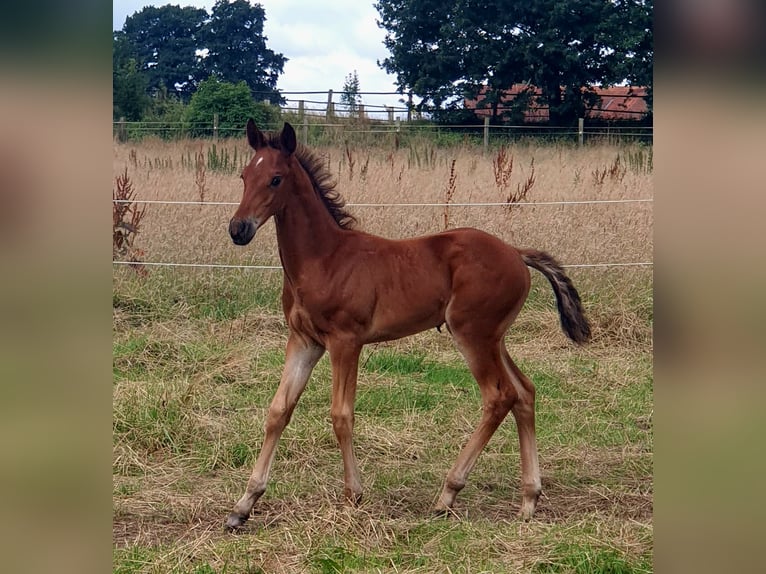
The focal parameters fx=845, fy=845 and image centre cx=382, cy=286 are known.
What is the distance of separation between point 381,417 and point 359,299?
1.70m

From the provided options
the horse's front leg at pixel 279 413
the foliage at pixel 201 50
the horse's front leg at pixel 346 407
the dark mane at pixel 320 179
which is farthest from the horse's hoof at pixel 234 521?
the foliage at pixel 201 50

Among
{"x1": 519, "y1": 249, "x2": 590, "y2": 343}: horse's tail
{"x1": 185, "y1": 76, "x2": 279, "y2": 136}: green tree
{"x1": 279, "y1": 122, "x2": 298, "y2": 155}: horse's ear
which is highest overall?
{"x1": 185, "y1": 76, "x2": 279, "y2": 136}: green tree

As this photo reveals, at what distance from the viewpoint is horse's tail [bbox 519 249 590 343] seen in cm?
445

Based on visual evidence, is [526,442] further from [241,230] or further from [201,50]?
[201,50]

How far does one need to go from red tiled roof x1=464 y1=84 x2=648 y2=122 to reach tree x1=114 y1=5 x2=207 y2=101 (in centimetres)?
640

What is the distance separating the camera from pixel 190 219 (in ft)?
29.6

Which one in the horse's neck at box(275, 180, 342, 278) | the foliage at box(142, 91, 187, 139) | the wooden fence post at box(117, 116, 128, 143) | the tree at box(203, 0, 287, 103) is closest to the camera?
the horse's neck at box(275, 180, 342, 278)

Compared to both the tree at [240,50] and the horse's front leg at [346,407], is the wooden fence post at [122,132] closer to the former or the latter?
the tree at [240,50]

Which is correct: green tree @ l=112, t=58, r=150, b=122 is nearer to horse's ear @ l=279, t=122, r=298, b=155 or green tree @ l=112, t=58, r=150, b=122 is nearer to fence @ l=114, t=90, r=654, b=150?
fence @ l=114, t=90, r=654, b=150

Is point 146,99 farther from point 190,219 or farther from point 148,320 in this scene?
point 148,320

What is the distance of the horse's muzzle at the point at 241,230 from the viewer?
3.85 meters

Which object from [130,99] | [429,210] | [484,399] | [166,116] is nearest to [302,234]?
[484,399]

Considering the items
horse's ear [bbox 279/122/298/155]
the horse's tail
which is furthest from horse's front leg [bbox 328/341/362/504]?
the horse's tail
